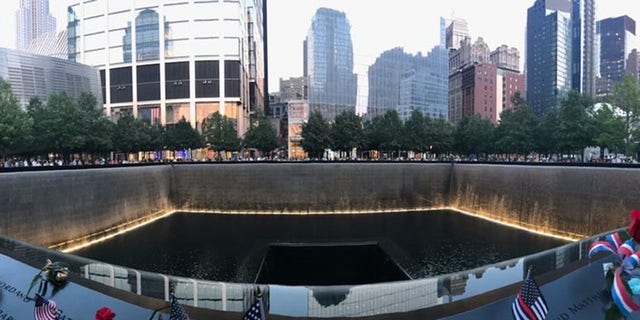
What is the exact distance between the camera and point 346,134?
59438 mm

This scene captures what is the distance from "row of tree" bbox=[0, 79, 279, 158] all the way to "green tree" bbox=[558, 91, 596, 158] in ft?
128

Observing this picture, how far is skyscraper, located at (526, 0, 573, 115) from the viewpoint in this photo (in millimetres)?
182625

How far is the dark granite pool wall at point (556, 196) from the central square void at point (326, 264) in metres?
13.1

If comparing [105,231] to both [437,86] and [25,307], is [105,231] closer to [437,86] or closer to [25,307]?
[25,307]

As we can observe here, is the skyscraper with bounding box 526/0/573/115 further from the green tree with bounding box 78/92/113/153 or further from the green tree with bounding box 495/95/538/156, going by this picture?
the green tree with bounding box 78/92/113/153

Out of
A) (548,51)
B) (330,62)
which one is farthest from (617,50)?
(330,62)

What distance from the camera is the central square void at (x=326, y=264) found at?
2148cm

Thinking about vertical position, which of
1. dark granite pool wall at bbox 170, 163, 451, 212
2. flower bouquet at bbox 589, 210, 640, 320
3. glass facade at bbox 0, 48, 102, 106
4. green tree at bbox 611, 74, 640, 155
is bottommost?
dark granite pool wall at bbox 170, 163, 451, 212

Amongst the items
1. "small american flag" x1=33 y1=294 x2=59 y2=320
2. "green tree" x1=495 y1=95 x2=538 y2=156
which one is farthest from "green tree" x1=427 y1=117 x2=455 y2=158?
"small american flag" x1=33 y1=294 x2=59 y2=320

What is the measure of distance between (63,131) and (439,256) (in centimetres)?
3950

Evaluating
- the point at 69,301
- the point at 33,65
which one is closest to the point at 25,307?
the point at 69,301

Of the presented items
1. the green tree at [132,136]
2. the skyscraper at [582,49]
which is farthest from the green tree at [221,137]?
the skyscraper at [582,49]

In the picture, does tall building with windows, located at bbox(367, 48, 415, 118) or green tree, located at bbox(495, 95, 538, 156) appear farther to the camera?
tall building with windows, located at bbox(367, 48, 415, 118)

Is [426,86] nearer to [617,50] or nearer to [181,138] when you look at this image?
[181,138]
